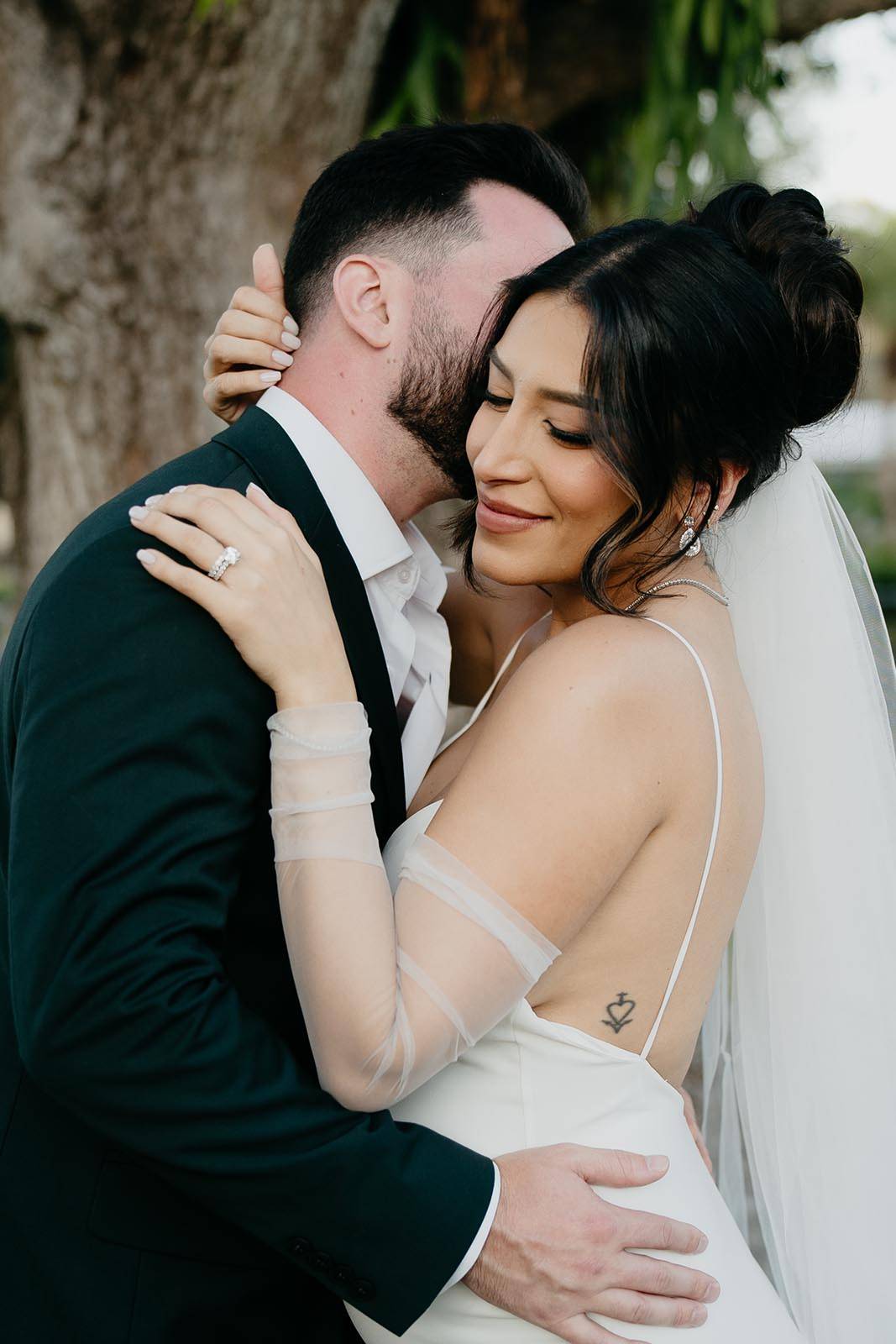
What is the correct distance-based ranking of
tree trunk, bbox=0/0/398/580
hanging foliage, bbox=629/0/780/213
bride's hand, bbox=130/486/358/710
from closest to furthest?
bride's hand, bbox=130/486/358/710 < tree trunk, bbox=0/0/398/580 < hanging foliage, bbox=629/0/780/213

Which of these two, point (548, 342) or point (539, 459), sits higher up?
point (548, 342)

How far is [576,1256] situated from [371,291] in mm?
1645

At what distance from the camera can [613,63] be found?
4645mm

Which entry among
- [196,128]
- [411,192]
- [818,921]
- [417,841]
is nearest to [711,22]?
[196,128]

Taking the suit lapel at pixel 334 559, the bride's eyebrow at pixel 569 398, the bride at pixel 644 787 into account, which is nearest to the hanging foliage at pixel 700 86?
the bride at pixel 644 787

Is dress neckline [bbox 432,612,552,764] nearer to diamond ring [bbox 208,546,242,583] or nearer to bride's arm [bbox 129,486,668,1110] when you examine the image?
bride's arm [bbox 129,486,668,1110]

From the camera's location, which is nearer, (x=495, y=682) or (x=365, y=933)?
(x=365, y=933)

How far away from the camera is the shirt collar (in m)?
2.07

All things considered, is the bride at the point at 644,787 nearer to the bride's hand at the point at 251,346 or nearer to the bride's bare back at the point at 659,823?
the bride's bare back at the point at 659,823

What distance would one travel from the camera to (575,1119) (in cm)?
182

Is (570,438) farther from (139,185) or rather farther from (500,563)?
(139,185)

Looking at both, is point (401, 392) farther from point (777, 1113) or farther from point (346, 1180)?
point (777, 1113)

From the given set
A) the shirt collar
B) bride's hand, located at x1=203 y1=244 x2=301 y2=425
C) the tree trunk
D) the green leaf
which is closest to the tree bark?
the tree trunk

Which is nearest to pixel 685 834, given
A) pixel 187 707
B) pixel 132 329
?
pixel 187 707
